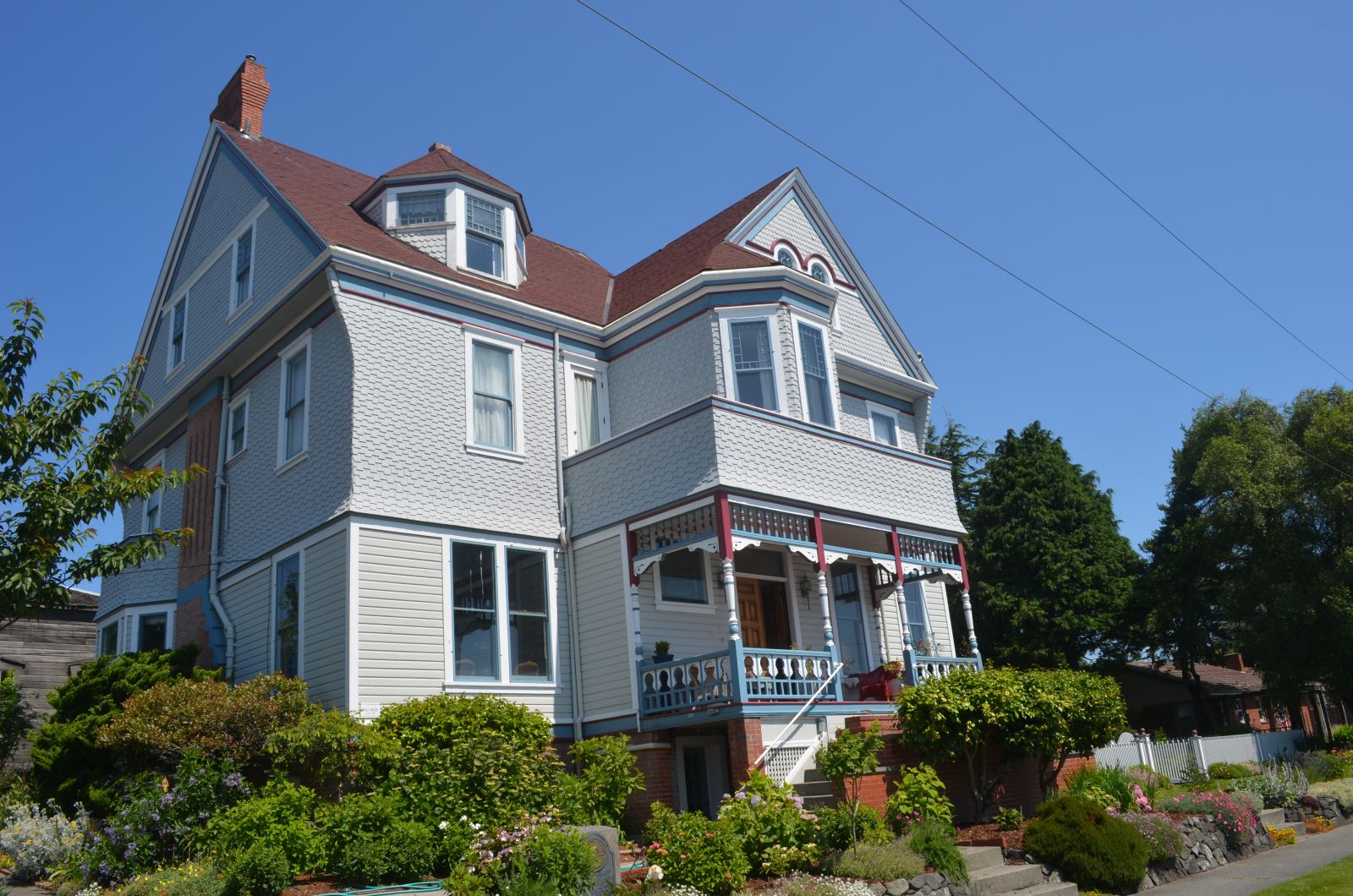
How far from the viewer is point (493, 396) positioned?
715 inches

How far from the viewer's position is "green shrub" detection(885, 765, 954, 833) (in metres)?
13.4

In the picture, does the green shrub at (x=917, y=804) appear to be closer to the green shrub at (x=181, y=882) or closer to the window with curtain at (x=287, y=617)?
the green shrub at (x=181, y=882)

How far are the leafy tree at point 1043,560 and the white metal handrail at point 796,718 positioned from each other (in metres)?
25.2

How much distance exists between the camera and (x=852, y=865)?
11789mm

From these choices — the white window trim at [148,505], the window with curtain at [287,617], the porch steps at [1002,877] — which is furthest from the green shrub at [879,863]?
the white window trim at [148,505]

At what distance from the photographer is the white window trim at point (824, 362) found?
1888cm

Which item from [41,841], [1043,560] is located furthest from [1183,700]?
[41,841]

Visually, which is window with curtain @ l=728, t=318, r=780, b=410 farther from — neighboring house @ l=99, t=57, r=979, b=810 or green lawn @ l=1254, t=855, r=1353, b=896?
green lawn @ l=1254, t=855, r=1353, b=896

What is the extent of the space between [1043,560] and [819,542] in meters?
25.4

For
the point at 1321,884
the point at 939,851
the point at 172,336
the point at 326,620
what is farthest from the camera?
the point at 172,336

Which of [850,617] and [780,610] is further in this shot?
[850,617]

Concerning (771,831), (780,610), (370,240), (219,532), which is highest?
(370,240)

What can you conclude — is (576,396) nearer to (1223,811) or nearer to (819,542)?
(819,542)

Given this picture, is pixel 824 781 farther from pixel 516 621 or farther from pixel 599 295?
pixel 599 295
